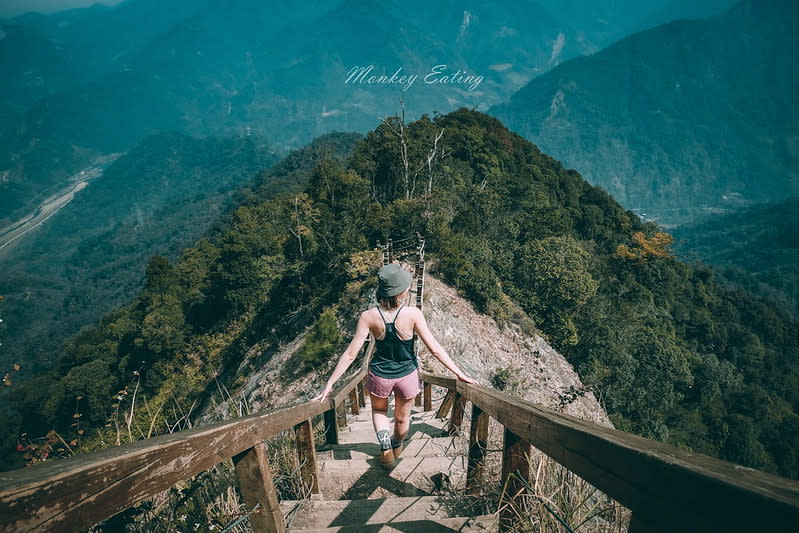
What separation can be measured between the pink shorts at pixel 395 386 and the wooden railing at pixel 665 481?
6.03 ft

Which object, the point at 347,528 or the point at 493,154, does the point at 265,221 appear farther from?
the point at 347,528

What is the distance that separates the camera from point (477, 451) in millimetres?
2846

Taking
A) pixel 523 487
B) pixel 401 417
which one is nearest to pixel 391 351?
pixel 401 417

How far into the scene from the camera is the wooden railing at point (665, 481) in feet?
2.47

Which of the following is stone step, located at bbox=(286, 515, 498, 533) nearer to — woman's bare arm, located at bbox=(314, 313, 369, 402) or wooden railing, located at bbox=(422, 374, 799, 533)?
wooden railing, located at bbox=(422, 374, 799, 533)

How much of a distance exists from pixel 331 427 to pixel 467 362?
9121 millimetres

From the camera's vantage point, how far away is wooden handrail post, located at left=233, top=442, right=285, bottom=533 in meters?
1.97

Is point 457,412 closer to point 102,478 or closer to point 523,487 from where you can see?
point 523,487

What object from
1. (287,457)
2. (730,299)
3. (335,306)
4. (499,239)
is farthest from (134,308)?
(730,299)

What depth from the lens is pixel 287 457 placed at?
3176mm

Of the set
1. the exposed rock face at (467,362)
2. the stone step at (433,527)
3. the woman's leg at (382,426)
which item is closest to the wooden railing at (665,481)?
the stone step at (433,527)

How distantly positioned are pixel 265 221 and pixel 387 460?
40.9 m

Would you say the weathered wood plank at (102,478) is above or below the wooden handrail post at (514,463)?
above

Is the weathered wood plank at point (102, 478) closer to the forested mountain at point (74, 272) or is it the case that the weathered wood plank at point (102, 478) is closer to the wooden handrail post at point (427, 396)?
the wooden handrail post at point (427, 396)
